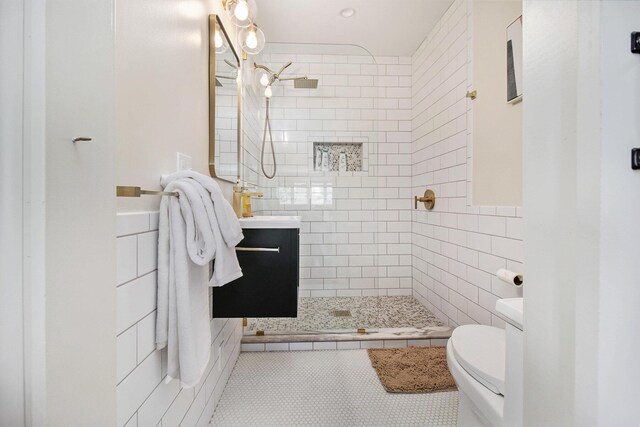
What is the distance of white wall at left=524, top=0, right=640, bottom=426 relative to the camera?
450 millimetres

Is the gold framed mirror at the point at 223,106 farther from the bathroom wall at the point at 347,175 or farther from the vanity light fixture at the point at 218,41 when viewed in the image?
the bathroom wall at the point at 347,175

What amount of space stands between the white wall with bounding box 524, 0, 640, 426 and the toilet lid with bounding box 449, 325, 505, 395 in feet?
1.68

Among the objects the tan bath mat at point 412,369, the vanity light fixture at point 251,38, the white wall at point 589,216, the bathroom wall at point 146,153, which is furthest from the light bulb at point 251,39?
the tan bath mat at point 412,369

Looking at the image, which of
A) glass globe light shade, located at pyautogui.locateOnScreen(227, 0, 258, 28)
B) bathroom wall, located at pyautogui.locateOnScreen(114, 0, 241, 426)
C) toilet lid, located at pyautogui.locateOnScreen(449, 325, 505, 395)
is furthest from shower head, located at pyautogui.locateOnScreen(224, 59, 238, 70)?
toilet lid, located at pyautogui.locateOnScreen(449, 325, 505, 395)

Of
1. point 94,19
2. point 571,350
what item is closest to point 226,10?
point 94,19

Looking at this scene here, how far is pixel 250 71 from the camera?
2416 mm

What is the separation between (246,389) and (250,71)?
2351mm

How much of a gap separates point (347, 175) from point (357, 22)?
1.34 metres

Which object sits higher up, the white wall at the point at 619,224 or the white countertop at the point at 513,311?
the white wall at the point at 619,224

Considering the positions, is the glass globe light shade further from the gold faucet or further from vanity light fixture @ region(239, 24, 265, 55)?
the gold faucet

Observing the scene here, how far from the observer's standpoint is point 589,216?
1.53 feet

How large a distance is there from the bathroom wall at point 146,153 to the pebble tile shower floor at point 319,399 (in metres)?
0.38

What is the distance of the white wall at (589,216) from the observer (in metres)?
0.45

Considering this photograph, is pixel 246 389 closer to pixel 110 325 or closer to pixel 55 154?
pixel 110 325
